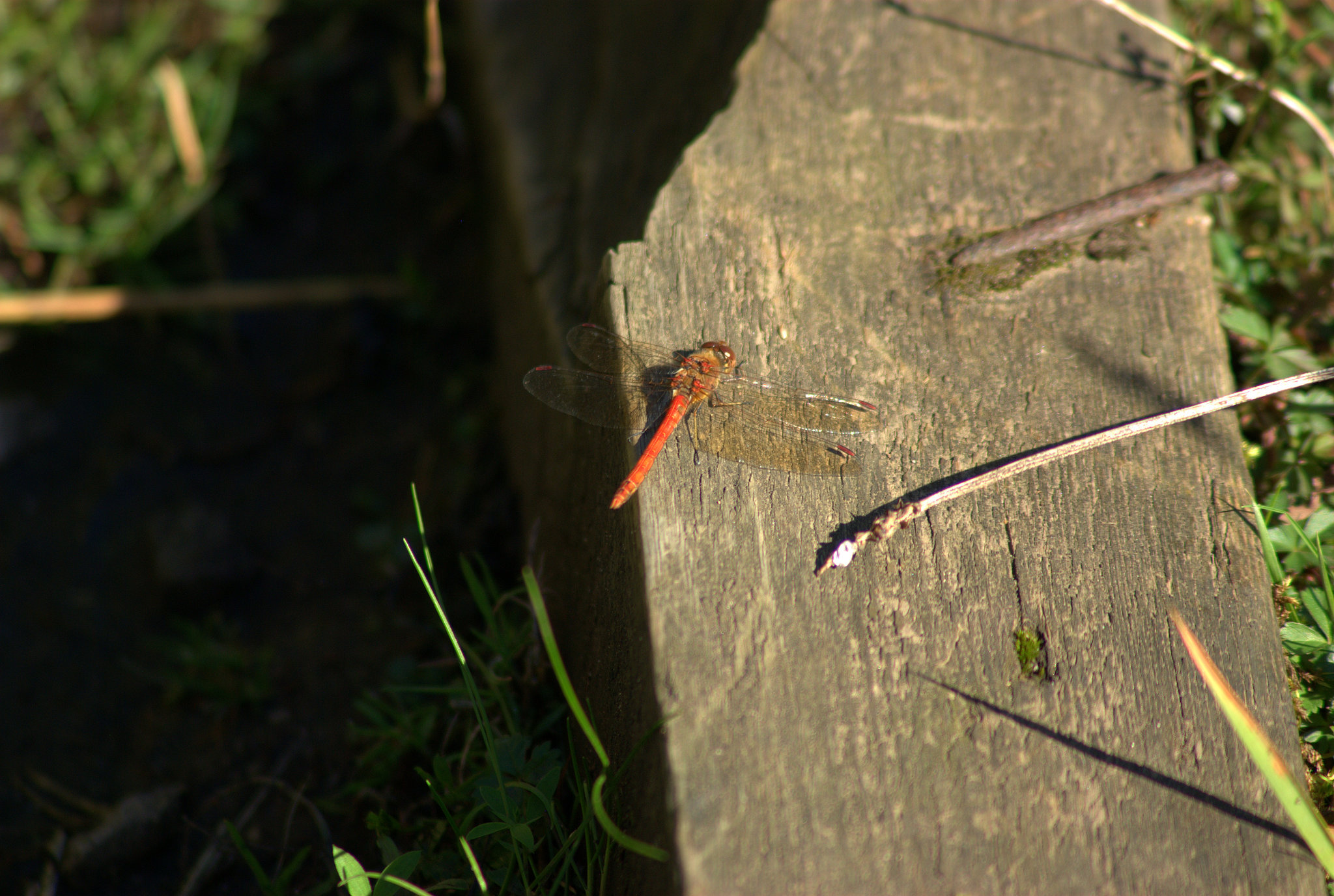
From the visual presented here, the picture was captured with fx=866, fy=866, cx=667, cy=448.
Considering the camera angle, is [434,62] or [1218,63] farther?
[434,62]

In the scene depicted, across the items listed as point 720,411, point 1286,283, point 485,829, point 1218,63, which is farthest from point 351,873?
point 1218,63

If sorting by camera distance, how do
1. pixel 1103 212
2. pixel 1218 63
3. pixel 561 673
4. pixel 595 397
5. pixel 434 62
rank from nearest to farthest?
1. pixel 561 673
2. pixel 595 397
3. pixel 1103 212
4. pixel 1218 63
5. pixel 434 62

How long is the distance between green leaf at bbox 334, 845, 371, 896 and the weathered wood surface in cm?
49

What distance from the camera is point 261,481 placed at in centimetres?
304

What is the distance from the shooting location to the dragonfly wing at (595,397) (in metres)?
1.70

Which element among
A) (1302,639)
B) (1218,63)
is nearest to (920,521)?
(1302,639)

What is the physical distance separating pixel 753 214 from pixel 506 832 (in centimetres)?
137

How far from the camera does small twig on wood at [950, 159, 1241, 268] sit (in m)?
1.88

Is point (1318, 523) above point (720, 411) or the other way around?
the other way around

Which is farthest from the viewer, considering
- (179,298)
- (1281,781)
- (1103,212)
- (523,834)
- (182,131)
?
(182,131)

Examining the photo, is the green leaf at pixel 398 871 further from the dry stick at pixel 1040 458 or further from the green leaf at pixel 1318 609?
the green leaf at pixel 1318 609

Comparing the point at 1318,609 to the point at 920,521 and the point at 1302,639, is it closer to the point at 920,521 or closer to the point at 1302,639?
the point at 1302,639

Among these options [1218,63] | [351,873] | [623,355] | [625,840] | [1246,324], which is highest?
[1218,63]

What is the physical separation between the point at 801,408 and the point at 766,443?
0.10 m
